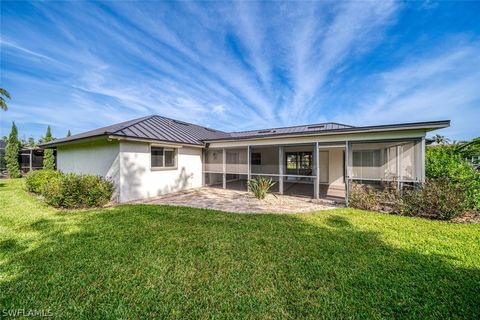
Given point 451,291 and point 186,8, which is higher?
point 186,8

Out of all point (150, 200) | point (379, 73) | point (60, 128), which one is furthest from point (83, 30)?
point (60, 128)

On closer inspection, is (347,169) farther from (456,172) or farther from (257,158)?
(257,158)

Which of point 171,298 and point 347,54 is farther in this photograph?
point 347,54

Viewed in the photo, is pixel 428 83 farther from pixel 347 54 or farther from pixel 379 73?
pixel 347 54

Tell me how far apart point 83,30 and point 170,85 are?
6.34 meters

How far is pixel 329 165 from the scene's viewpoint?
12.6 meters

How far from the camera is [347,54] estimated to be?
10.8m

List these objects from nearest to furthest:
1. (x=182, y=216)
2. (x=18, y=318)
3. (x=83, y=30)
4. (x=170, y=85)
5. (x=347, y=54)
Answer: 1. (x=18, y=318)
2. (x=182, y=216)
3. (x=83, y=30)
4. (x=347, y=54)
5. (x=170, y=85)

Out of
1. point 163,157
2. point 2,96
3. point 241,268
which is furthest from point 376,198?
point 2,96

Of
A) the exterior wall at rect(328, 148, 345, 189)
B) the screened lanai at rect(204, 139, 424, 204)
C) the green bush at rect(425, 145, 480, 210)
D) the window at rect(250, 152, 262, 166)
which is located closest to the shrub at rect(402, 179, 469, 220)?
the green bush at rect(425, 145, 480, 210)

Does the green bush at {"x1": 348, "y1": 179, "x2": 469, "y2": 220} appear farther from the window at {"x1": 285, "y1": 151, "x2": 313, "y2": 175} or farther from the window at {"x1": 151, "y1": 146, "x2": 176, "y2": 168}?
the window at {"x1": 151, "y1": 146, "x2": 176, "y2": 168}

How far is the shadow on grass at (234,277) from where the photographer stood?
92.4 inches

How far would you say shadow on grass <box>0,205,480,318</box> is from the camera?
7.70 feet

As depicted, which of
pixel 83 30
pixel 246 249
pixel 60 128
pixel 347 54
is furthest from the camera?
pixel 60 128
